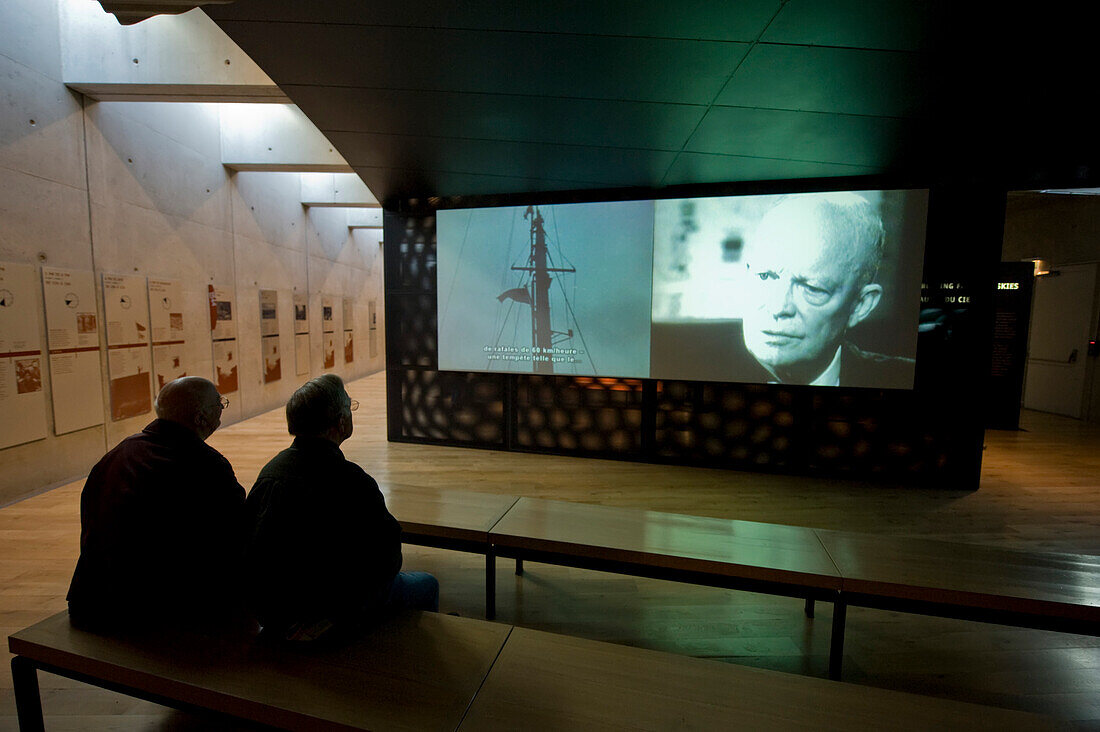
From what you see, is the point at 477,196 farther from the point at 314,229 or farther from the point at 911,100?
the point at 314,229

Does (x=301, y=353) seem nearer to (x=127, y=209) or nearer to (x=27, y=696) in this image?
(x=127, y=209)

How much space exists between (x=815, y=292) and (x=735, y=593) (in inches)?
107

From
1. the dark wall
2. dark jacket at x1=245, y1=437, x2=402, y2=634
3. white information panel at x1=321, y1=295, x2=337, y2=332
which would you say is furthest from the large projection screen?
white information panel at x1=321, y1=295, x2=337, y2=332

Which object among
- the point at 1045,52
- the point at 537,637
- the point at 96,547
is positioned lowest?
the point at 537,637

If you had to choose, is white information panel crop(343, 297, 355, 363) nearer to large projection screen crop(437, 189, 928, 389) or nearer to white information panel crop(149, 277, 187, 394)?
white information panel crop(149, 277, 187, 394)

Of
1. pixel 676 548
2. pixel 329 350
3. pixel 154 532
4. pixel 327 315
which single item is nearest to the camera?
pixel 154 532

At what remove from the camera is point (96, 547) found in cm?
136

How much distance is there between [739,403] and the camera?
4.52 m

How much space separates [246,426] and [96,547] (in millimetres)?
5236

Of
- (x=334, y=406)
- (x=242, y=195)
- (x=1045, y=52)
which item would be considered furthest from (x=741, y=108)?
(x=242, y=195)

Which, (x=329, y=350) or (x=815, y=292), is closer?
(x=815, y=292)

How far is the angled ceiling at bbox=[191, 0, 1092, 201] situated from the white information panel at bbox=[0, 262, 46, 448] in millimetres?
2356

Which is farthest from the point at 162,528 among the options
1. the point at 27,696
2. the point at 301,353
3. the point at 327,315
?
the point at 327,315

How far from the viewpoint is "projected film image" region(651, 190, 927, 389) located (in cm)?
397
